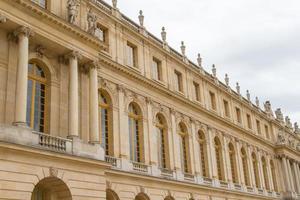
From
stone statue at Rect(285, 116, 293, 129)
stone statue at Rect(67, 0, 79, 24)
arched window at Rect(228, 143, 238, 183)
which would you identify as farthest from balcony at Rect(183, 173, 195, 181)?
stone statue at Rect(285, 116, 293, 129)

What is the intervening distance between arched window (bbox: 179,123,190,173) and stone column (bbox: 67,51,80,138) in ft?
42.7

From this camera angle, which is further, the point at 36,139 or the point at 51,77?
the point at 51,77

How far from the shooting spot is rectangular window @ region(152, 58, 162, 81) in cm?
3062

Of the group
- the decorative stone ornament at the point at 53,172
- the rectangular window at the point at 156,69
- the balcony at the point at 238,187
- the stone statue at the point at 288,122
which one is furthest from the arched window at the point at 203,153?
the stone statue at the point at 288,122

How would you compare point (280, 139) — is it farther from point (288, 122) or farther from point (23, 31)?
point (23, 31)

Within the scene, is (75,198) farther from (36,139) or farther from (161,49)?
(161,49)

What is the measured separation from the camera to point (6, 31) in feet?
62.0

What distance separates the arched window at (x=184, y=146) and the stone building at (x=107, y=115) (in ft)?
0.38

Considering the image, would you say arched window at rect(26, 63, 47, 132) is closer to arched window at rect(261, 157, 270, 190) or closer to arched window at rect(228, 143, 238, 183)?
arched window at rect(228, 143, 238, 183)

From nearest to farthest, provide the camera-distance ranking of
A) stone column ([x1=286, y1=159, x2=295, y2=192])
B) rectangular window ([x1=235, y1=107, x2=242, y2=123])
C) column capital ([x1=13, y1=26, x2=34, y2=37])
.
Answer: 1. column capital ([x1=13, y1=26, x2=34, y2=37])
2. rectangular window ([x1=235, y1=107, x2=242, y2=123])
3. stone column ([x1=286, y1=159, x2=295, y2=192])

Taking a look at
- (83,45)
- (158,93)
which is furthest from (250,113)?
(83,45)

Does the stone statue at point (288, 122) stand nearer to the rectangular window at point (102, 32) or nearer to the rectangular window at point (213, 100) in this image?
the rectangular window at point (213, 100)

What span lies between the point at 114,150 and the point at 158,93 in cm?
690

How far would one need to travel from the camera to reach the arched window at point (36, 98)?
19562mm
